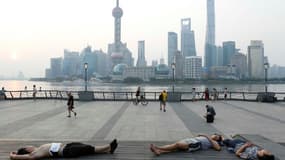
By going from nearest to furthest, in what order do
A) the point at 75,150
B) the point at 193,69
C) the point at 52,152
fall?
the point at 52,152 → the point at 75,150 → the point at 193,69

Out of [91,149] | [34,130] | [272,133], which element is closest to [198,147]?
[91,149]

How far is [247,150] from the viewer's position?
740 centimetres

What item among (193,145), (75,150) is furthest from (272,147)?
(75,150)

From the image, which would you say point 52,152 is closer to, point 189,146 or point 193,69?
point 189,146

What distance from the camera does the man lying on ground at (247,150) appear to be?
6.80 m

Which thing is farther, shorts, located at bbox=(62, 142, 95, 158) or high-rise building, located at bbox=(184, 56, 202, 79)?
high-rise building, located at bbox=(184, 56, 202, 79)

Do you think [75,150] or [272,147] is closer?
[75,150]

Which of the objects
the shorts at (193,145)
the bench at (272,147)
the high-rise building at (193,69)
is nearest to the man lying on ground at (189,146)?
the shorts at (193,145)

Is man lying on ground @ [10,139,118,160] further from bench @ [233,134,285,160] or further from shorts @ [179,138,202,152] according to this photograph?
bench @ [233,134,285,160]

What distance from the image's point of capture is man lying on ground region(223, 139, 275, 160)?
6.80 meters

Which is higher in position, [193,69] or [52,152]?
[193,69]

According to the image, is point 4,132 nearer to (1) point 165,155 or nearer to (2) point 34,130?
(2) point 34,130

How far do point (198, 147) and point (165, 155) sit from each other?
0.92 m

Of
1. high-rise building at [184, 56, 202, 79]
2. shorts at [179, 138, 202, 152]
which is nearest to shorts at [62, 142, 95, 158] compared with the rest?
shorts at [179, 138, 202, 152]
